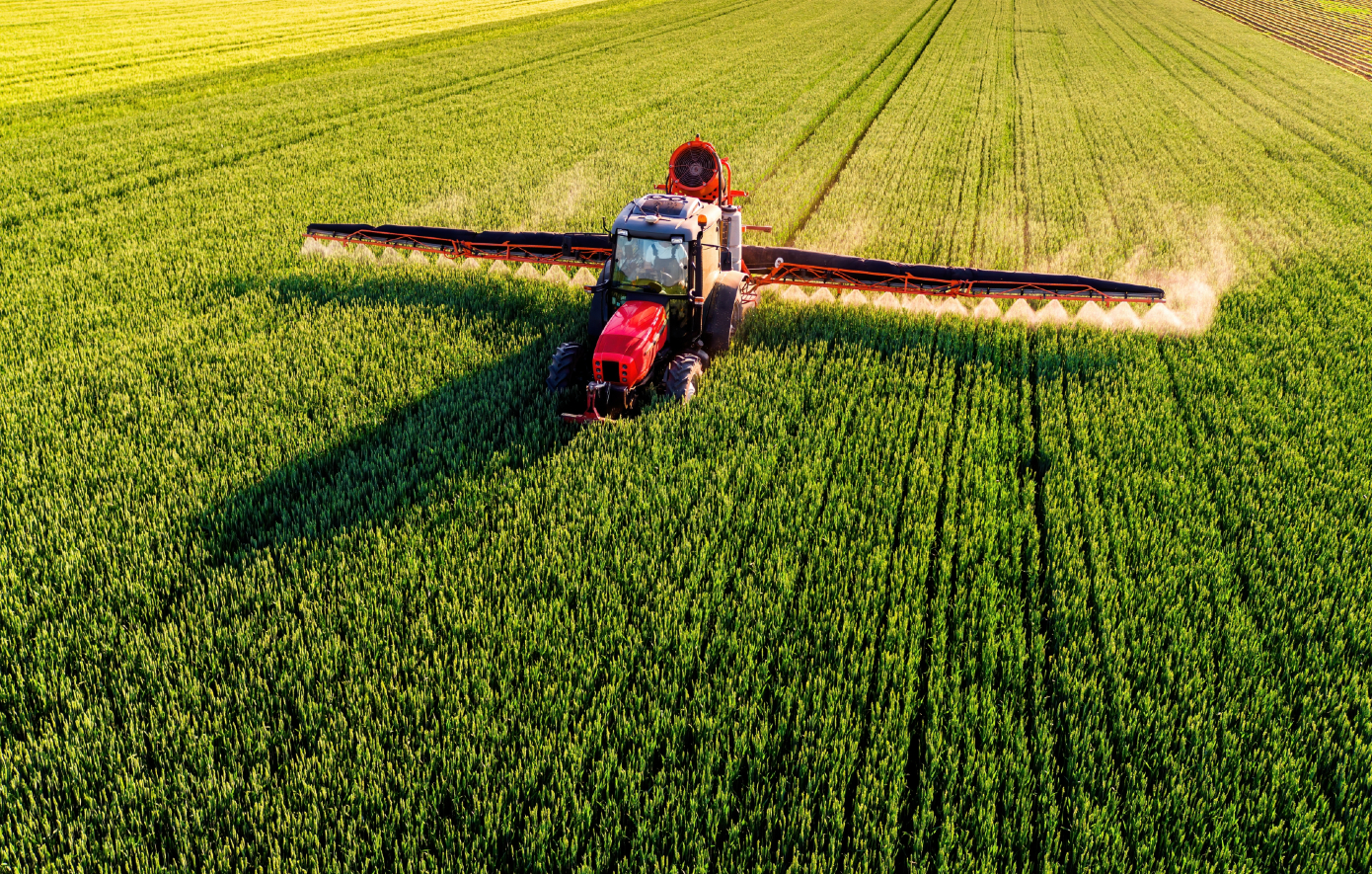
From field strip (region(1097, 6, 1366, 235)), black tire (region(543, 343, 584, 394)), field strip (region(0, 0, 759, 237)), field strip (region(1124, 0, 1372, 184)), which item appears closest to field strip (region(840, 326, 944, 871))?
black tire (region(543, 343, 584, 394))

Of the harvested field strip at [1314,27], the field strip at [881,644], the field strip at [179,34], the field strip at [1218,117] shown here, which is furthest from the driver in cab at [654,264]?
the harvested field strip at [1314,27]

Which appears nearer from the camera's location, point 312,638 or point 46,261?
point 312,638

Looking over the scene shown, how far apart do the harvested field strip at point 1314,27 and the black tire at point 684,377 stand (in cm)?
3910

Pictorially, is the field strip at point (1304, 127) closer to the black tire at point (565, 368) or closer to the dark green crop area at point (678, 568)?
the dark green crop area at point (678, 568)

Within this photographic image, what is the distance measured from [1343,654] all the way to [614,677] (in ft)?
16.3

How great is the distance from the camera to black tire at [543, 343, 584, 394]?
8.62m

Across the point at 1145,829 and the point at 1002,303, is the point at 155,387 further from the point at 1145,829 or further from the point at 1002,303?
the point at 1002,303

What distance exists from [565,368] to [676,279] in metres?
1.64

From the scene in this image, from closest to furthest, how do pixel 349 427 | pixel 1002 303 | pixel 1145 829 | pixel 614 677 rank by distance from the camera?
pixel 1145 829 < pixel 614 677 < pixel 349 427 < pixel 1002 303

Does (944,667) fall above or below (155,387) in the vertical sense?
below

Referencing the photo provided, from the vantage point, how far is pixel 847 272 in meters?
11.3

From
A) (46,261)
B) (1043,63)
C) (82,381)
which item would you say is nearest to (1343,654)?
(82,381)

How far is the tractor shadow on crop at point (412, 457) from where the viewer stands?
21.6ft

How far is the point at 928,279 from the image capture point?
10953mm
